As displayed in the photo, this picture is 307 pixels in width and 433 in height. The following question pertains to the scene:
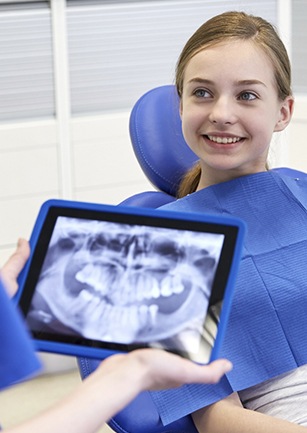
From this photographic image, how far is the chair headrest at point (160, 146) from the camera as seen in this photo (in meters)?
1.86

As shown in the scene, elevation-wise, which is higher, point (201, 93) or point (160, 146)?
point (201, 93)

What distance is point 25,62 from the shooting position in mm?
2662

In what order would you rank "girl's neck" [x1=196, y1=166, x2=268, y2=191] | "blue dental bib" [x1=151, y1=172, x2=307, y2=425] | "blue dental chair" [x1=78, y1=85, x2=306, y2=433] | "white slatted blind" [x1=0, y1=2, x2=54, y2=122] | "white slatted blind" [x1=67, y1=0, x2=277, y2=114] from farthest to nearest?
"white slatted blind" [x1=67, y1=0, x2=277, y2=114] → "white slatted blind" [x1=0, y1=2, x2=54, y2=122] → "blue dental chair" [x1=78, y1=85, x2=306, y2=433] → "girl's neck" [x1=196, y1=166, x2=268, y2=191] → "blue dental bib" [x1=151, y1=172, x2=307, y2=425]

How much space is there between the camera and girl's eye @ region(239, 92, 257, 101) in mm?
1492

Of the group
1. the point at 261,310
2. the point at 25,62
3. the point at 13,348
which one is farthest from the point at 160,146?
the point at 13,348

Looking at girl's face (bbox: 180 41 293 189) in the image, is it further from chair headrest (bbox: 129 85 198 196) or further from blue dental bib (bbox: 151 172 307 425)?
chair headrest (bbox: 129 85 198 196)

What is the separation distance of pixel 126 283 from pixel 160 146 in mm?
813

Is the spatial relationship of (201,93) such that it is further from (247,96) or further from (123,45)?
(123,45)

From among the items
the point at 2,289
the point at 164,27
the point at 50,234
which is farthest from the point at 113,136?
the point at 2,289

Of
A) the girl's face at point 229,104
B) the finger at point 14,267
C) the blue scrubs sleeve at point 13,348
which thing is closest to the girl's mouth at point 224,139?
the girl's face at point 229,104

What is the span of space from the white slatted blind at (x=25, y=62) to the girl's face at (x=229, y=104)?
119cm

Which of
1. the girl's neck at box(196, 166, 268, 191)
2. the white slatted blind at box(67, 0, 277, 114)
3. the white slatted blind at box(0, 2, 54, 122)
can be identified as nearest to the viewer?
the girl's neck at box(196, 166, 268, 191)

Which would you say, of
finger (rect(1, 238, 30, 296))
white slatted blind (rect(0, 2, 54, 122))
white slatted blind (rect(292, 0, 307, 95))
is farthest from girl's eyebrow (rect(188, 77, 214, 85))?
white slatted blind (rect(292, 0, 307, 95))

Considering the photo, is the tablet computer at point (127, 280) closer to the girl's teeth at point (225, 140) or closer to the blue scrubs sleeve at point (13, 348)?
the blue scrubs sleeve at point (13, 348)
